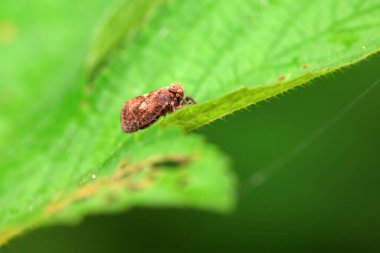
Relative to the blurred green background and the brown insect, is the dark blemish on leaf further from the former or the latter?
the blurred green background

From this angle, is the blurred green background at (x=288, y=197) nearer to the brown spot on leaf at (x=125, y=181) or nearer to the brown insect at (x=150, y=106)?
the brown insect at (x=150, y=106)

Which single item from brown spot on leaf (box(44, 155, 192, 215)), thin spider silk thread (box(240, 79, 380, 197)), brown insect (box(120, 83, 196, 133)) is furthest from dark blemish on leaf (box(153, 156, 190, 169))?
thin spider silk thread (box(240, 79, 380, 197))

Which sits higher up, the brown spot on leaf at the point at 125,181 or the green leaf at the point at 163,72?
the green leaf at the point at 163,72

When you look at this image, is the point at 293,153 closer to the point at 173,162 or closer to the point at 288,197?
the point at 288,197

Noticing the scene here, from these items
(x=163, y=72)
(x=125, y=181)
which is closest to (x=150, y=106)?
(x=163, y=72)

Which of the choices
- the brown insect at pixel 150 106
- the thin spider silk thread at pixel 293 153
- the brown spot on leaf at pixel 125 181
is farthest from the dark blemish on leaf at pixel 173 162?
the thin spider silk thread at pixel 293 153

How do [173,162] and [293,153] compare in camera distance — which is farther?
[293,153]
